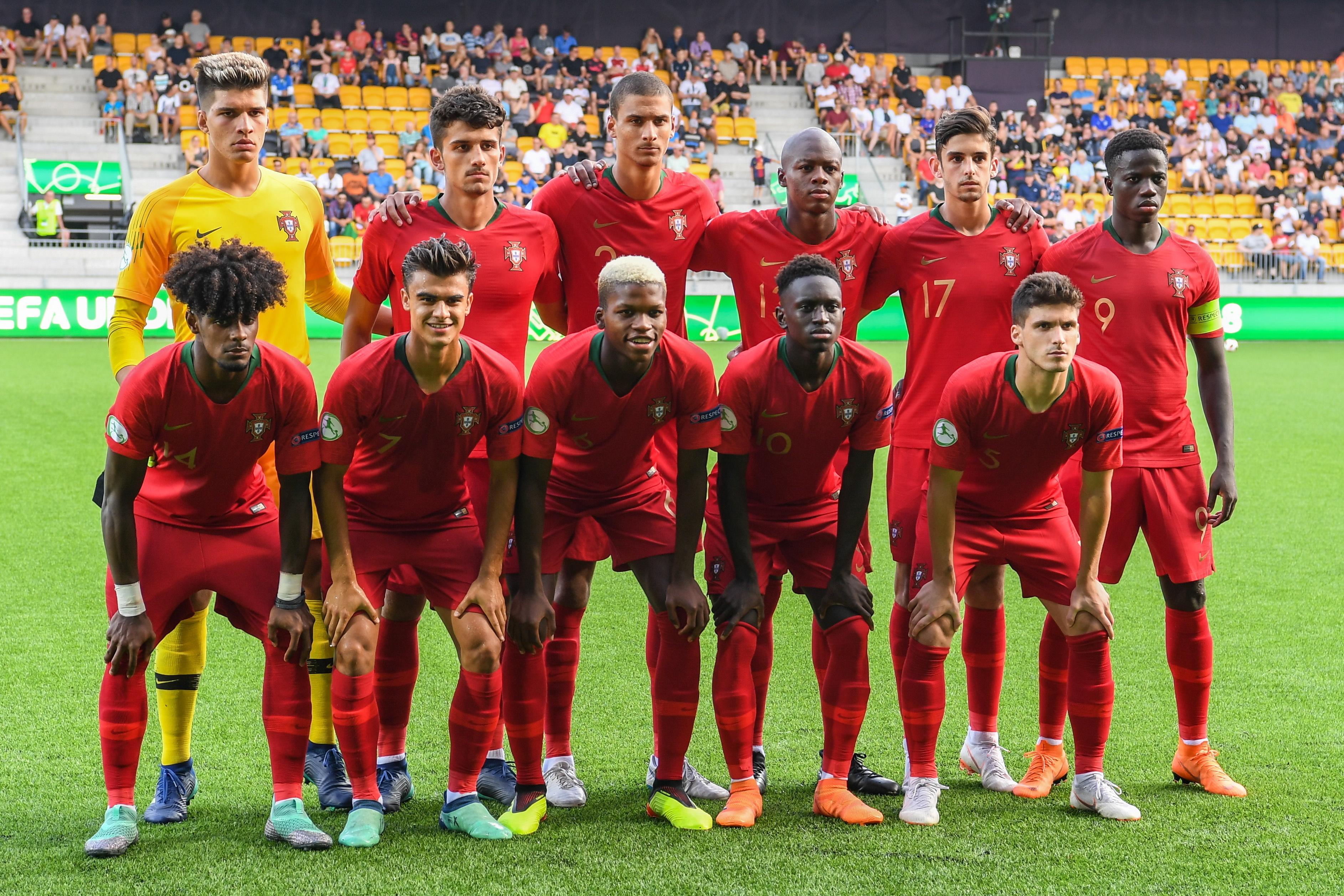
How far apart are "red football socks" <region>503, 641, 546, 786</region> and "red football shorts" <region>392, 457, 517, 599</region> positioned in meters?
0.31

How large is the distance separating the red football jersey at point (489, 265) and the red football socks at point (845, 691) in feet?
5.11

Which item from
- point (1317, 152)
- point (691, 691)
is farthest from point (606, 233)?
point (1317, 152)

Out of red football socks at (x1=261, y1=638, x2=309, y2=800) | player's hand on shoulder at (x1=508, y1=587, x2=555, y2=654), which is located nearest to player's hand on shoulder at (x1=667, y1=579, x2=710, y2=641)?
player's hand on shoulder at (x1=508, y1=587, x2=555, y2=654)

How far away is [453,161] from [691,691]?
2.16m

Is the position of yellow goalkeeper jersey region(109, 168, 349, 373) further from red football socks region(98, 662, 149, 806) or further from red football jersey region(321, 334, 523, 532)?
red football socks region(98, 662, 149, 806)

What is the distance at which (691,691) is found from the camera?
438 centimetres

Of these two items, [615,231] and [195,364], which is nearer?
[195,364]

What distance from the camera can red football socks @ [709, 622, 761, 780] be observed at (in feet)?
14.2

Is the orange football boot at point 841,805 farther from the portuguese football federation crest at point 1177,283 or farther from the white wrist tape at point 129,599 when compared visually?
the white wrist tape at point 129,599

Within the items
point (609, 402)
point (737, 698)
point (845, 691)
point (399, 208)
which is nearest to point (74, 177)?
point (399, 208)

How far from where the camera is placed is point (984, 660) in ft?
16.0

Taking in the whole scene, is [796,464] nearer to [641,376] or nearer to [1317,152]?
[641,376]

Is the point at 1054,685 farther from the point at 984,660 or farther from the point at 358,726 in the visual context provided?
the point at 358,726

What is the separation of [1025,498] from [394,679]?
7.65 ft
